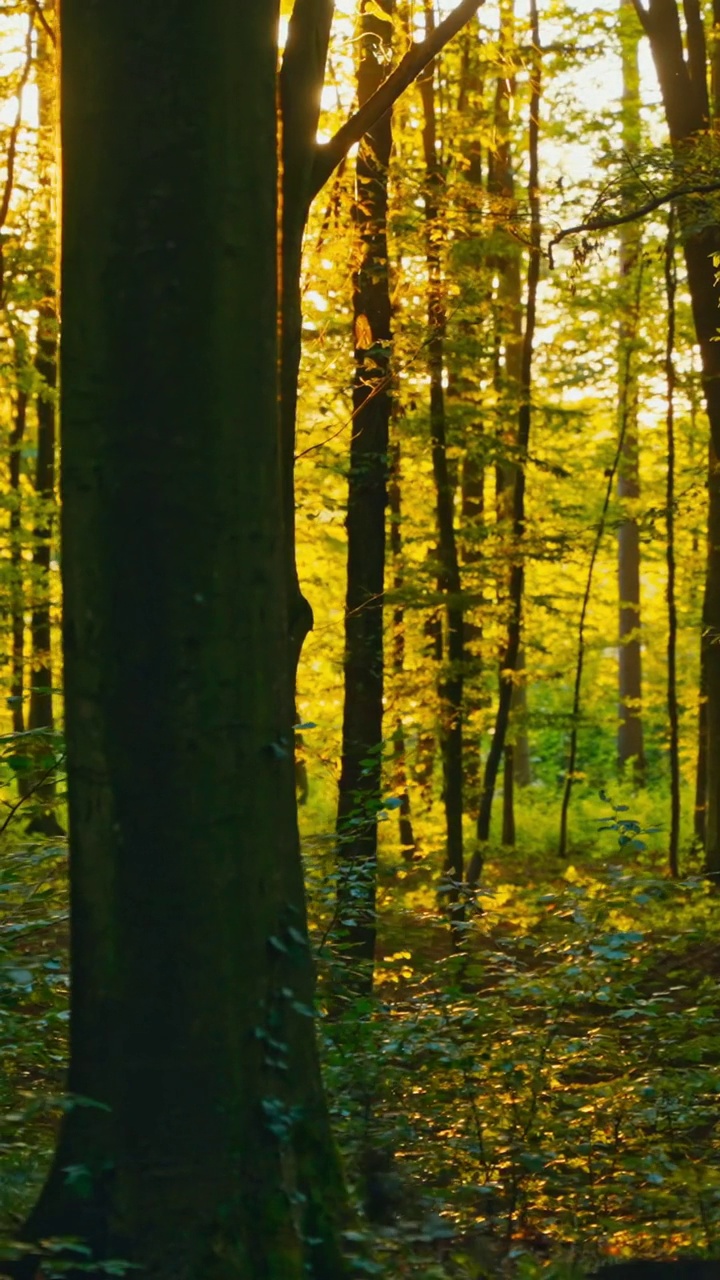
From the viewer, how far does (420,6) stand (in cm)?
758

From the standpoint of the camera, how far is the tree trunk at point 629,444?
18.9m

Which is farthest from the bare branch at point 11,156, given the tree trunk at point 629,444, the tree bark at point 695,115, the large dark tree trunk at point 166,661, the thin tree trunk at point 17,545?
the large dark tree trunk at point 166,661

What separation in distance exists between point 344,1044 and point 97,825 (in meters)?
2.55

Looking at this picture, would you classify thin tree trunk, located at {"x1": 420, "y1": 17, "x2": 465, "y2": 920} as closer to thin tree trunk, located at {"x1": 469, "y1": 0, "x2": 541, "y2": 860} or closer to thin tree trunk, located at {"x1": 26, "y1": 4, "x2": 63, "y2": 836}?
thin tree trunk, located at {"x1": 469, "y1": 0, "x2": 541, "y2": 860}

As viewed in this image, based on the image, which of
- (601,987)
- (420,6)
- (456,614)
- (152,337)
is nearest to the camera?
(152,337)

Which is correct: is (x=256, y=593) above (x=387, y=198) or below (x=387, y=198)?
below

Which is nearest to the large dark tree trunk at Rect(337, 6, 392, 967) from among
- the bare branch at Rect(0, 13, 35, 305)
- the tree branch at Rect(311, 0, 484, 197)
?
the tree branch at Rect(311, 0, 484, 197)

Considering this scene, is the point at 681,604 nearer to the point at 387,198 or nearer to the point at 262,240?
the point at 387,198

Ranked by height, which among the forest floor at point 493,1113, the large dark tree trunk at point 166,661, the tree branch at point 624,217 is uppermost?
the tree branch at point 624,217

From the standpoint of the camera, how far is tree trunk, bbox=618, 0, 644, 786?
18906 millimetres

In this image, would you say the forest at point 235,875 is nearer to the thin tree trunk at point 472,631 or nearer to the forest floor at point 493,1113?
the forest floor at point 493,1113

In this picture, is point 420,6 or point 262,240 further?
point 420,6

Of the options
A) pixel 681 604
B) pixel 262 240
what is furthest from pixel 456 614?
pixel 681 604

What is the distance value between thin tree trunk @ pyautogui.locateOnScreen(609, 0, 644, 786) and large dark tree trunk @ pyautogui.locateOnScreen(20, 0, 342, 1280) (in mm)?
11725
